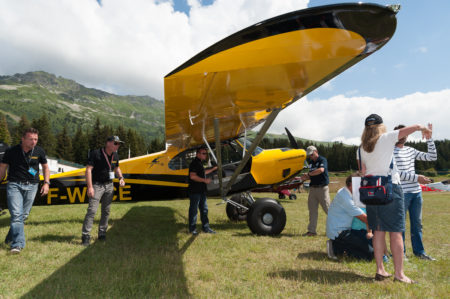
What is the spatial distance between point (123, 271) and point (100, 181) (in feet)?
6.36

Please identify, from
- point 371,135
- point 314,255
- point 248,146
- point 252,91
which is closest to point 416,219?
point 314,255

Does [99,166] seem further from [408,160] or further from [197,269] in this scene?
[408,160]

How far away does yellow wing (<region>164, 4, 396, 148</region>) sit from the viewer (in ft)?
6.57

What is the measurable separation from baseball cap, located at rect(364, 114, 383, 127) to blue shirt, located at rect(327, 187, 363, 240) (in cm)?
142

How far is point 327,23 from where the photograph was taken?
203 centimetres

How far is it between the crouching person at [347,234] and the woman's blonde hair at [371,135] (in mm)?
1280

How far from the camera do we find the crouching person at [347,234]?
366 centimetres

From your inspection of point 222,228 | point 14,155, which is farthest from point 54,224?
point 222,228

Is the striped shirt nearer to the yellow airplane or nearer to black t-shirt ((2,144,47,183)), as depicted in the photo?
the yellow airplane

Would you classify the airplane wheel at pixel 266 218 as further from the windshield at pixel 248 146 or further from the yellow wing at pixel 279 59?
the yellow wing at pixel 279 59

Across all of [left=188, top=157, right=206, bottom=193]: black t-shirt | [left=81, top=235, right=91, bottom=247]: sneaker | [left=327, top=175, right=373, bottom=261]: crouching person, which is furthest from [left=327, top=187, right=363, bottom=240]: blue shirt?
[left=81, top=235, right=91, bottom=247]: sneaker

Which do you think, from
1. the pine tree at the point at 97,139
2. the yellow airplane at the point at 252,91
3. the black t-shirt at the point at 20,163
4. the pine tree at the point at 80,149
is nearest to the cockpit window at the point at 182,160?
the yellow airplane at the point at 252,91

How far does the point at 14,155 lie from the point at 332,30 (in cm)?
472

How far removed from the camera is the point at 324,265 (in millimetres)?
3441
